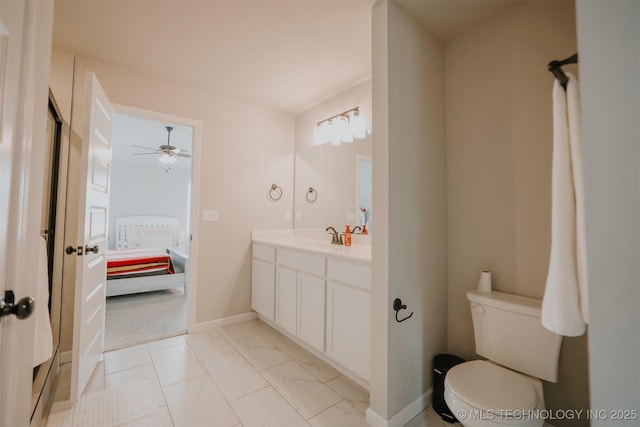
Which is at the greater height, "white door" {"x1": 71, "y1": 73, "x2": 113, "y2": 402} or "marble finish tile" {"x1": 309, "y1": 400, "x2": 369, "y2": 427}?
"white door" {"x1": 71, "y1": 73, "x2": 113, "y2": 402}

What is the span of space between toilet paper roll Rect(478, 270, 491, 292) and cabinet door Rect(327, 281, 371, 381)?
2.14 ft

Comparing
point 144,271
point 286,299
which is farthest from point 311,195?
point 144,271

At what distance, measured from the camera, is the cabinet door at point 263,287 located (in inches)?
103

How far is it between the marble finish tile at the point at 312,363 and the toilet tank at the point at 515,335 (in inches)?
40.4

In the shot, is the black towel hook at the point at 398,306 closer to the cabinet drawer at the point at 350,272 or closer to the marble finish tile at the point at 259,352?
the cabinet drawer at the point at 350,272

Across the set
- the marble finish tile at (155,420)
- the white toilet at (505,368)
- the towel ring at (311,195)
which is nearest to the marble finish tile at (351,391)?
the white toilet at (505,368)

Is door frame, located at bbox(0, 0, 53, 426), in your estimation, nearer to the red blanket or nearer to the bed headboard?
the red blanket

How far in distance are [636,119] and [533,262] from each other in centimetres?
109

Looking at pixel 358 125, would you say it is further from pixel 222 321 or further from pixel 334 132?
pixel 222 321

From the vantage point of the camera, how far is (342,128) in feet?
8.67

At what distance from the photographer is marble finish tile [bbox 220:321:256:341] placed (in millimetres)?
2559

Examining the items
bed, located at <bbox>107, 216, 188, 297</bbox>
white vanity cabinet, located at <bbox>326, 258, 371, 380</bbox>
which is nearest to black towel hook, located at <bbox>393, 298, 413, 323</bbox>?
white vanity cabinet, located at <bbox>326, 258, 371, 380</bbox>

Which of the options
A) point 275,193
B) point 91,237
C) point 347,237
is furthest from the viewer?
point 275,193

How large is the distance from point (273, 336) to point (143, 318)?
1558 mm
